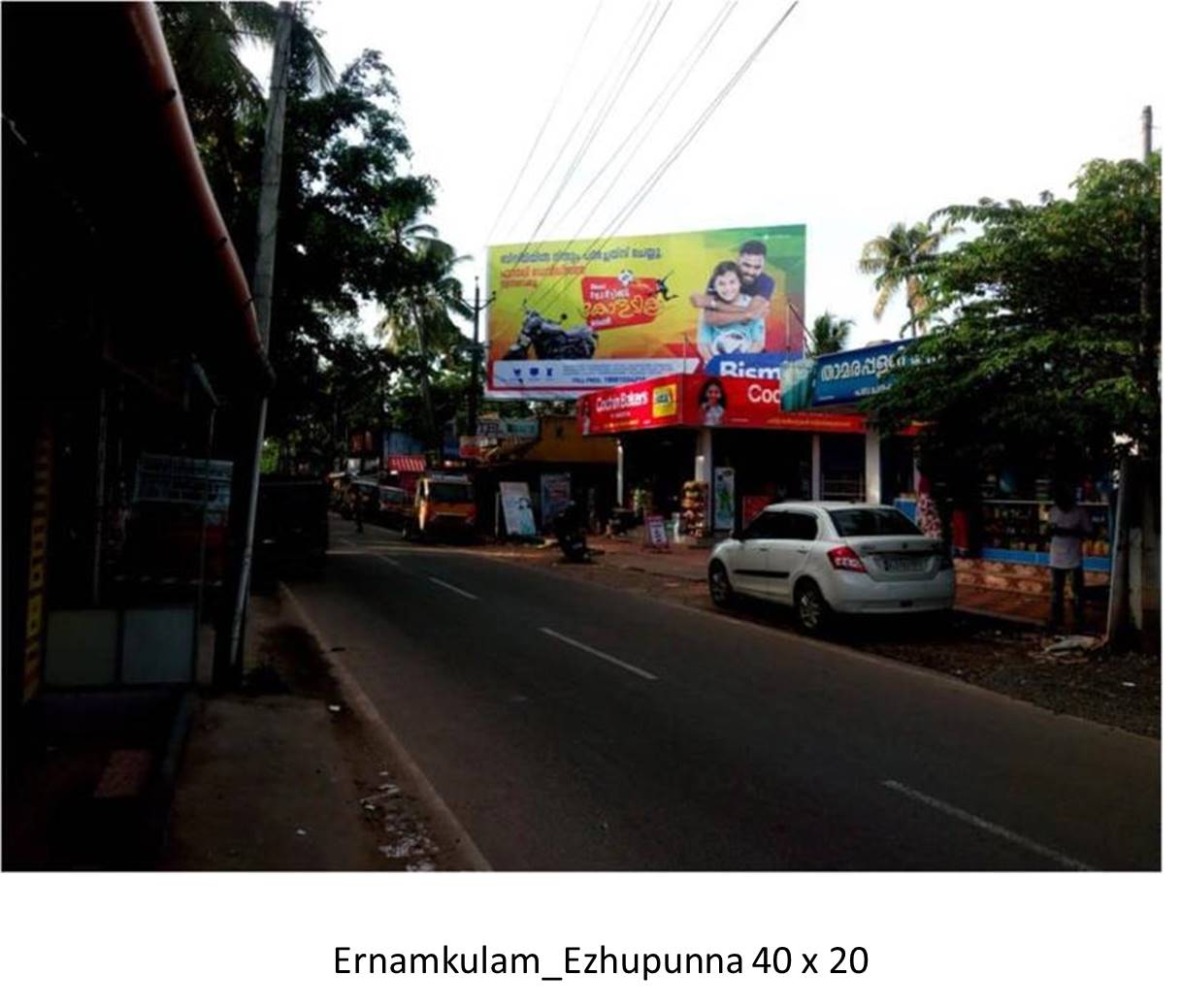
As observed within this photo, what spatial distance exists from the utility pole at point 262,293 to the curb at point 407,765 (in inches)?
40.5

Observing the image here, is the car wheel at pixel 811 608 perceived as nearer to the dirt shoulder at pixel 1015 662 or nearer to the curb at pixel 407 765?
the dirt shoulder at pixel 1015 662

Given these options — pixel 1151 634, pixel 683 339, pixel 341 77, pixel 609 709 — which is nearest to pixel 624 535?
pixel 683 339

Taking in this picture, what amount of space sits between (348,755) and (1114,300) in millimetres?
8280

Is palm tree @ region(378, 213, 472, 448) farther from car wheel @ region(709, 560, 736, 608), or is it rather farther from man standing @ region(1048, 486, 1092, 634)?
man standing @ region(1048, 486, 1092, 634)

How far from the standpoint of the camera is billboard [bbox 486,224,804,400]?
3541cm

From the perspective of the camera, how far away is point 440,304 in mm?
39344

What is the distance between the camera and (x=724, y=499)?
26000 mm

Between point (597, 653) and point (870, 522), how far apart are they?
380 cm

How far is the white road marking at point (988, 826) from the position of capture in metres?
4.30

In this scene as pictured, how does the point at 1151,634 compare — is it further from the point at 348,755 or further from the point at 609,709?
the point at 348,755

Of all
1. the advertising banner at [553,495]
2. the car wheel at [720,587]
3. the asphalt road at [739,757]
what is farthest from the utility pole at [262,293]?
the advertising banner at [553,495]

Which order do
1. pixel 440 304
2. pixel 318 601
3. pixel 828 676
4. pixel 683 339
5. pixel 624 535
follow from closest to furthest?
pixel 828 676, pixel 318 601, pixel 624 535, pixel 683 339, pixel 440 304

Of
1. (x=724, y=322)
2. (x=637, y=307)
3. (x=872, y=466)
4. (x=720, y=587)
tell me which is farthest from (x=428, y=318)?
(x=720, y=587)

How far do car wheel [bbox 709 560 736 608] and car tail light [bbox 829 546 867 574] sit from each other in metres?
2.56
